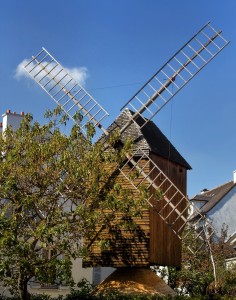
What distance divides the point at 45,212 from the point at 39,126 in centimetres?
270

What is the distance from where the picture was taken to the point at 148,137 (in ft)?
74.8

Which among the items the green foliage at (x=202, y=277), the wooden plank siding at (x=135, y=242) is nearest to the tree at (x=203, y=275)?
the green foliage at (x=202, y=277)

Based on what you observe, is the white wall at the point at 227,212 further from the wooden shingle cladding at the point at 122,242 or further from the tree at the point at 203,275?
the wooden shingle cladding at the point at 122,242

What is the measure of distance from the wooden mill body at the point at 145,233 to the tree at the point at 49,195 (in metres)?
1.51

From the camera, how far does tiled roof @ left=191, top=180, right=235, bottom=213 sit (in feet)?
146

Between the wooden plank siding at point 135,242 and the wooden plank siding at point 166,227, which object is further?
the wooden plank siding at point 166,227

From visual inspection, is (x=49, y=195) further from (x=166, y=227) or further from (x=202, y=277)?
(x=202, y=277)

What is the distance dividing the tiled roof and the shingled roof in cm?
1950

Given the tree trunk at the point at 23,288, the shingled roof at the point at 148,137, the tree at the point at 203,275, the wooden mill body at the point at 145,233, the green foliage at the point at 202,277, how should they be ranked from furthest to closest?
the tree at the point at 203,275 → the green foliage at the point at 202,277 → the shingled roof at the point at 148,137 → the wooden mill body at the point at 145,233 → the tree trunk at the point at 23,288

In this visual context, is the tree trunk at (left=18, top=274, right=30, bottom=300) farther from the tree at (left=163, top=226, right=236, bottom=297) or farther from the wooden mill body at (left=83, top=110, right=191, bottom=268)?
the tree at (left=163, top=226, right=236, bottom=297)

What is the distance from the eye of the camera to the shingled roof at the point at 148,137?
2234cm

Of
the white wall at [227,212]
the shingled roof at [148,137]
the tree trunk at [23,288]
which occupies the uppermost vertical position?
the white wall at [227,212]

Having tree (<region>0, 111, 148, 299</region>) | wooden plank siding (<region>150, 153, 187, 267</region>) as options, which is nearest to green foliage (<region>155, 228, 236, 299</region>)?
wooden plank siding (<region>150, 153, 187, 267</region>)

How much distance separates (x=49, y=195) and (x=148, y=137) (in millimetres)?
4886
